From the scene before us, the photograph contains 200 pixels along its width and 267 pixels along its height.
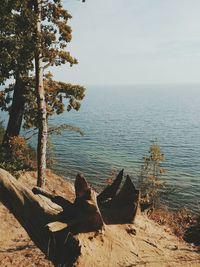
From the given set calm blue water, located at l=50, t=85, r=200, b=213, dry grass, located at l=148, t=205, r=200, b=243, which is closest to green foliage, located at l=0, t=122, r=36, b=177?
dry grass, located at l=148, t=205, r=200, b=243

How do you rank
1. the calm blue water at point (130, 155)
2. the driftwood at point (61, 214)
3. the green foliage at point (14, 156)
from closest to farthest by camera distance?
the driftwood at point (61, 214), the green foliage at point (14, 156), the calm blue water at point (130, 155)

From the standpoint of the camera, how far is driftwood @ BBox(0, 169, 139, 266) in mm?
4871

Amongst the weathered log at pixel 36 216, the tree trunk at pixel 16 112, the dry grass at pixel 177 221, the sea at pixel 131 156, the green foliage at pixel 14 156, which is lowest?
the sea at pixel 131 156

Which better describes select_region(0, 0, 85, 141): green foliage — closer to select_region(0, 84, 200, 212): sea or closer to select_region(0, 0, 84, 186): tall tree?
select_region(0, 0, 84, 186): tall tree

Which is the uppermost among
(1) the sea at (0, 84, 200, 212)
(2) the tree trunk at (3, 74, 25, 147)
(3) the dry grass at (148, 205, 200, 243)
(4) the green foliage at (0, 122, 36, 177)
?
(2) the tree trunk at (3, 74, 25, 147)

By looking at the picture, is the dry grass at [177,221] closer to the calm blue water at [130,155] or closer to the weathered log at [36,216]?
the weathered log at [36,216]

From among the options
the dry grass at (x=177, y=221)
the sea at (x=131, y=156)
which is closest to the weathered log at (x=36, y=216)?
the dry grass at (x=177, y=221)

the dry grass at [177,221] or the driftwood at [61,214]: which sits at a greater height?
the driftwood at [61,214]

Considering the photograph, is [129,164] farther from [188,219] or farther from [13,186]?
[13,186]

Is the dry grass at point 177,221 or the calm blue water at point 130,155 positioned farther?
the calm blue water at point 130,155

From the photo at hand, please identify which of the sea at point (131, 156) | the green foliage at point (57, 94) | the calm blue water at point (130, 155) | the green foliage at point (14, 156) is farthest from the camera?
the calm blue water at point (130, 155)

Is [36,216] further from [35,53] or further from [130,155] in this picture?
[130,155]

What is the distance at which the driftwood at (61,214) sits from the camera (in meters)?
4.87

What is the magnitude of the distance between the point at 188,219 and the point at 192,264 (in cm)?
1176
